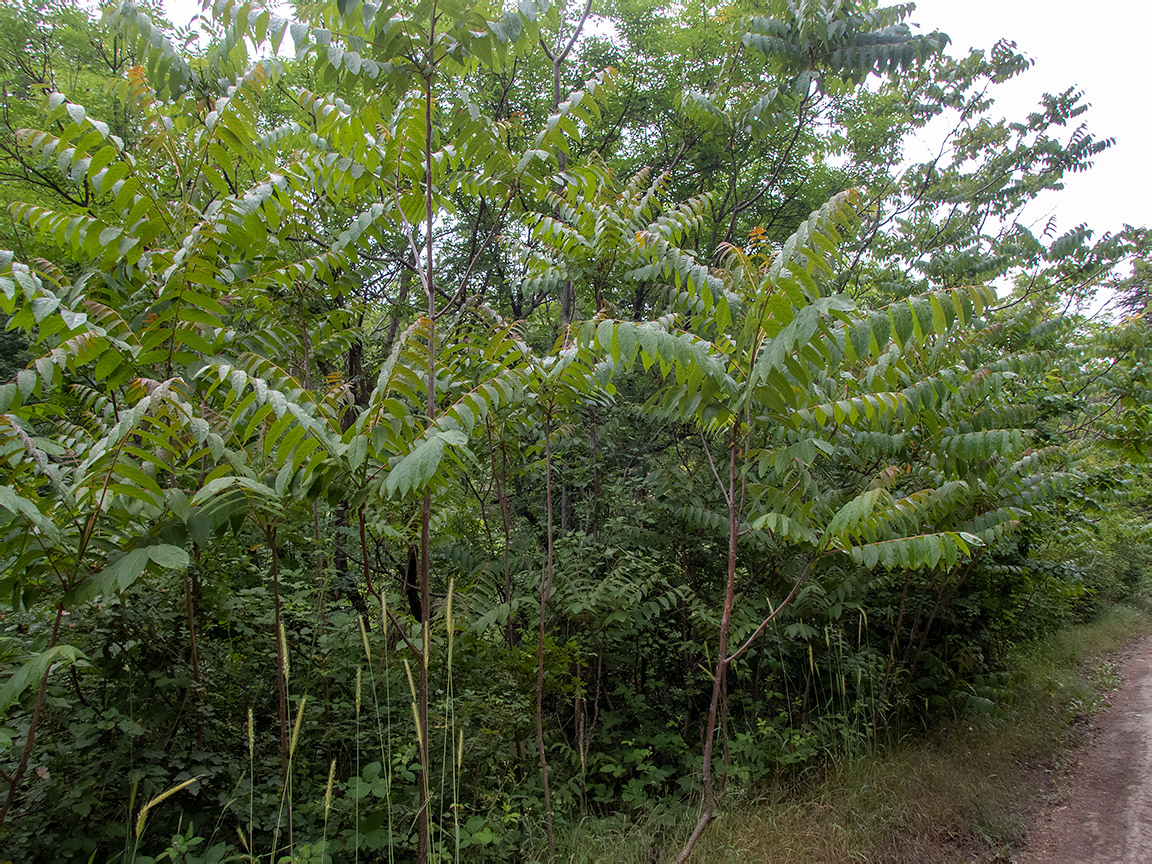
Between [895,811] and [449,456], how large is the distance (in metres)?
3.97

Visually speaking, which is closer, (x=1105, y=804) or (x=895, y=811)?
(x=895, y=811)

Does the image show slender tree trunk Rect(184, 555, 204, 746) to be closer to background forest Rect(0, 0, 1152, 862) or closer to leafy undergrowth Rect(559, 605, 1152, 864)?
background forest Rect(0, 0, 1152, 862)

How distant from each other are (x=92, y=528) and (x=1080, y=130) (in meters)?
10.6

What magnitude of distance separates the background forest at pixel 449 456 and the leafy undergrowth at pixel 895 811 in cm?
22

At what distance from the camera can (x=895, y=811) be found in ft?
13.0

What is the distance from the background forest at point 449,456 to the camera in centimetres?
215

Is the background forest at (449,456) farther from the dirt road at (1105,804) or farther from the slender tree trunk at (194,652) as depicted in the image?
the dirt road at (1105,804)

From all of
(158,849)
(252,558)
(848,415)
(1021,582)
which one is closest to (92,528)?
(158,849)

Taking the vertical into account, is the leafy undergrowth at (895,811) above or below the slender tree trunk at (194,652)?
below

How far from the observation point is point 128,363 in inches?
86.4

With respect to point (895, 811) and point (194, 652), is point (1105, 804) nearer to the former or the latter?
point (895, 811)

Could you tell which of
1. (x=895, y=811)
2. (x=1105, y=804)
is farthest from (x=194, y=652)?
(x=1105, y=804)

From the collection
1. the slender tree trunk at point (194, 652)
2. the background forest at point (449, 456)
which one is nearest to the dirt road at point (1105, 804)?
the background forest at point (449, 456)

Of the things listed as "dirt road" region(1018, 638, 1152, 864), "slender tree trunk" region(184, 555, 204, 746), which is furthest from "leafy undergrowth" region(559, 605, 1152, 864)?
"slender tree trunk" region(184, 555, 204, 746)
